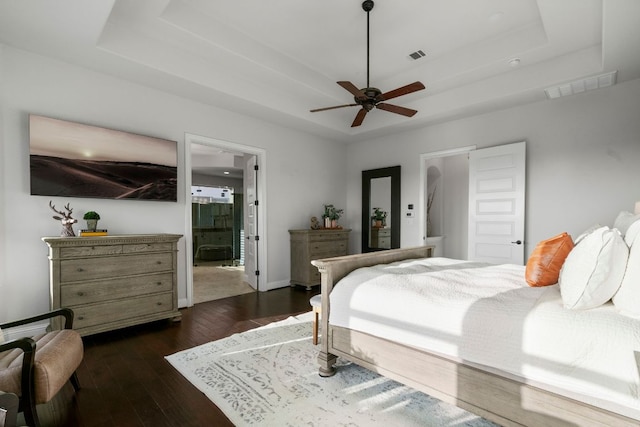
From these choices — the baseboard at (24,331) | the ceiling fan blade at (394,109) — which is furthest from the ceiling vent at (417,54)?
the baseboard at (24,331)

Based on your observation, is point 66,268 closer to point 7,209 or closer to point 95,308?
point 95,308

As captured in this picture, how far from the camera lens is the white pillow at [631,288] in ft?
4.36

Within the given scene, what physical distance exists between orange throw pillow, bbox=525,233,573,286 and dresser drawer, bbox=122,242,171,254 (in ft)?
11.0

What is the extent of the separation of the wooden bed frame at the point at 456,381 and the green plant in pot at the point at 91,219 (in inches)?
97.1

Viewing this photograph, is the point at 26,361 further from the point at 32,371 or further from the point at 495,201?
the point at 495,201

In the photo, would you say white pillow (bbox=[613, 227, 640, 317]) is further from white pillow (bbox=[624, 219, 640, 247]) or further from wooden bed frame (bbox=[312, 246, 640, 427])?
wooden bed frame (bbox=[312, 246, 640, 427])

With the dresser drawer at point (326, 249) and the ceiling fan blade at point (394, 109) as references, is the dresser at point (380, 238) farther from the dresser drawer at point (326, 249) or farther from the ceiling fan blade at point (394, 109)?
the ceiling fan blade at point (394, 109)

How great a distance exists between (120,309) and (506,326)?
10.9 ft

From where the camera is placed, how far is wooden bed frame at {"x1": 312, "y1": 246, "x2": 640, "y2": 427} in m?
1.33

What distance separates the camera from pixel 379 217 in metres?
5.92

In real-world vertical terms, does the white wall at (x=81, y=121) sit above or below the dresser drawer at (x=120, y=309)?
above

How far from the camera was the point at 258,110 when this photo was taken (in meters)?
4.55

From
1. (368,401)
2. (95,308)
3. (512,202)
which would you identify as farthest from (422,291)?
(512,202)

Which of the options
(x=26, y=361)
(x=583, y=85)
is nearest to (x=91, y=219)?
(x=26, y=361)
